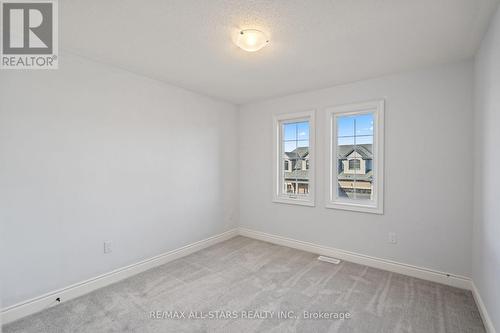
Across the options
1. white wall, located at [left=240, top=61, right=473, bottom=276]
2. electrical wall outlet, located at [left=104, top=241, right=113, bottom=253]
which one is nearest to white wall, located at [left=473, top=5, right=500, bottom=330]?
white wall, located at [left=240, top=61, right=473, bottom=276]

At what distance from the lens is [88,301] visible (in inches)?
88.7

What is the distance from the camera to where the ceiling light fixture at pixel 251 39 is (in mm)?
1923

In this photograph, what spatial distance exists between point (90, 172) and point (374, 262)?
3.60 m

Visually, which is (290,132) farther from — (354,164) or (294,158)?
(354,164)

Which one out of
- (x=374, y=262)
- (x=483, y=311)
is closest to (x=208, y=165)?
(x=374, y=262)

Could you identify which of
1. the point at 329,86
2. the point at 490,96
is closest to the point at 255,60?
the point at 329,86

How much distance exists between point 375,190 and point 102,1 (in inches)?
136

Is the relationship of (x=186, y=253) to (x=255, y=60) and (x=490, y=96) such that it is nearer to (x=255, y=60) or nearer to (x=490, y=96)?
(x=255, y=60)

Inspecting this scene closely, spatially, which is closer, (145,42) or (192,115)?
(145,42)

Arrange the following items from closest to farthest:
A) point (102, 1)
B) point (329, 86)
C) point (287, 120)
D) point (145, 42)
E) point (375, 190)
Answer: point (102, 1)
point (145, 42)
point (375, 190)
point (329, 86)
point (287, 120)

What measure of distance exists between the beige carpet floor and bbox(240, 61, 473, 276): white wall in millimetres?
349

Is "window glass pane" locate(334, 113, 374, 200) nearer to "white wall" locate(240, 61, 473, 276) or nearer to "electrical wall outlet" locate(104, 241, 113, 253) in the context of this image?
"white wall" locate(240, 61, 473, 276)

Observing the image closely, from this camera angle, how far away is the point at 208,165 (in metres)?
3.87

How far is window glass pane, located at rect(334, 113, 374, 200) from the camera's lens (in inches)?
126
